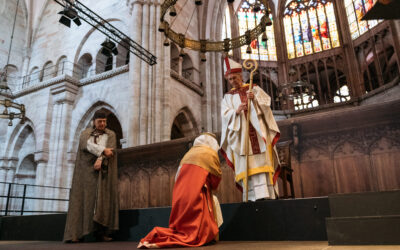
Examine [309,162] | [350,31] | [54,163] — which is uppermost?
[350,31]

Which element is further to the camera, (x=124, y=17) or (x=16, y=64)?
(x=16, y=64)

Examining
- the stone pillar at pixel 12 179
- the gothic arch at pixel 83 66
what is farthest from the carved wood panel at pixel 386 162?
the stone pillar at pixel 12 179

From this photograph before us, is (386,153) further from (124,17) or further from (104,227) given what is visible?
(124,17)

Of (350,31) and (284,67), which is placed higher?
(350,31)

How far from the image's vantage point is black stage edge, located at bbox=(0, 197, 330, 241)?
10.8 feet

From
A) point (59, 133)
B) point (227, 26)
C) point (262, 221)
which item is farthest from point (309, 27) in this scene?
point (262, 221)

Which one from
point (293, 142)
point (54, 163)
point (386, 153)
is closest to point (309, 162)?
point (293, 142)

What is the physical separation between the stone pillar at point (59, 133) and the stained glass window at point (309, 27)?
1383cm

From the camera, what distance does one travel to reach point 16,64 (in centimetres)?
1692

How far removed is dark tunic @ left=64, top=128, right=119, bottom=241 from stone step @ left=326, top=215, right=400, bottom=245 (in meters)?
2.61

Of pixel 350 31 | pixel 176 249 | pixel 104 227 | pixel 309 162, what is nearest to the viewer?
pixel 176 249

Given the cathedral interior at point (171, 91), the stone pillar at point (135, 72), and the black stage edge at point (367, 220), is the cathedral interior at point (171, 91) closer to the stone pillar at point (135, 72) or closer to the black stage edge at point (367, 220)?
the stone pillar at point (135, 72)

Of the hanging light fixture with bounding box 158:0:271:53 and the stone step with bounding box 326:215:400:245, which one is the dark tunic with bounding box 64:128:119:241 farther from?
the hanging light fixture with bounding box 158:0:271:53

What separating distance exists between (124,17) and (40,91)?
17.4 feet
